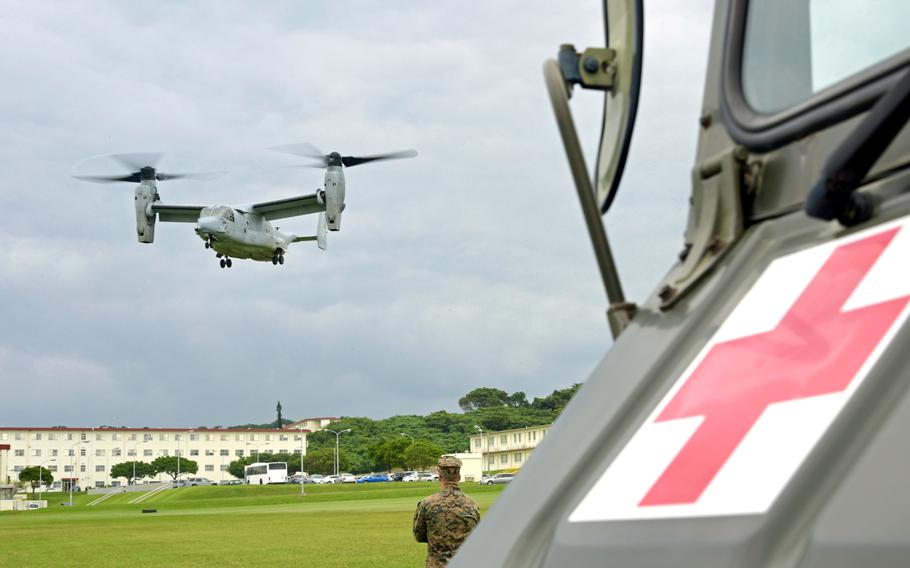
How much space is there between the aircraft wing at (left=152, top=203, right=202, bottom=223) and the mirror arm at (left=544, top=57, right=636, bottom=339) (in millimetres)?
48641

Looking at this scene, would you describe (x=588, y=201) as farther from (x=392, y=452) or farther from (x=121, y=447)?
(x=121, y=447)

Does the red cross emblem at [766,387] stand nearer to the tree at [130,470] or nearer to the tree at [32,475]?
the tree at [32,475]

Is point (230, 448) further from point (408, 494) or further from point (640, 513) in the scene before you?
point (640, 513)

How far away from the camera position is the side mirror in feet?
4.52

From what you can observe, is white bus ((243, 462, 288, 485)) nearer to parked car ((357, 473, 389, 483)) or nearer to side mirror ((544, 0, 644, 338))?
parked car ((357, 473, 389, 483))

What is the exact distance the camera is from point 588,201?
4.43ft

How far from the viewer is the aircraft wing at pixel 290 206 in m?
48.0

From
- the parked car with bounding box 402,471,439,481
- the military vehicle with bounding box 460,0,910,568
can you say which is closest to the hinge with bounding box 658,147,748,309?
the military vehicle with bounding box 460,0,910,568

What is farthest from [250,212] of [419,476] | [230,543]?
[419,476]

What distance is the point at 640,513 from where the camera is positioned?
3.20 ft

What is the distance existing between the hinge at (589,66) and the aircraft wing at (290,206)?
47.0 m

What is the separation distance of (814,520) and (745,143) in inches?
21.1

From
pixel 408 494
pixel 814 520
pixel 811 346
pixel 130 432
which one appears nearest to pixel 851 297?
pixel 811 346

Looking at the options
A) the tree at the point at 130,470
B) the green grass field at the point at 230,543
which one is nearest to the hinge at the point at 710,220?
the green grass field at the point at 230,543
